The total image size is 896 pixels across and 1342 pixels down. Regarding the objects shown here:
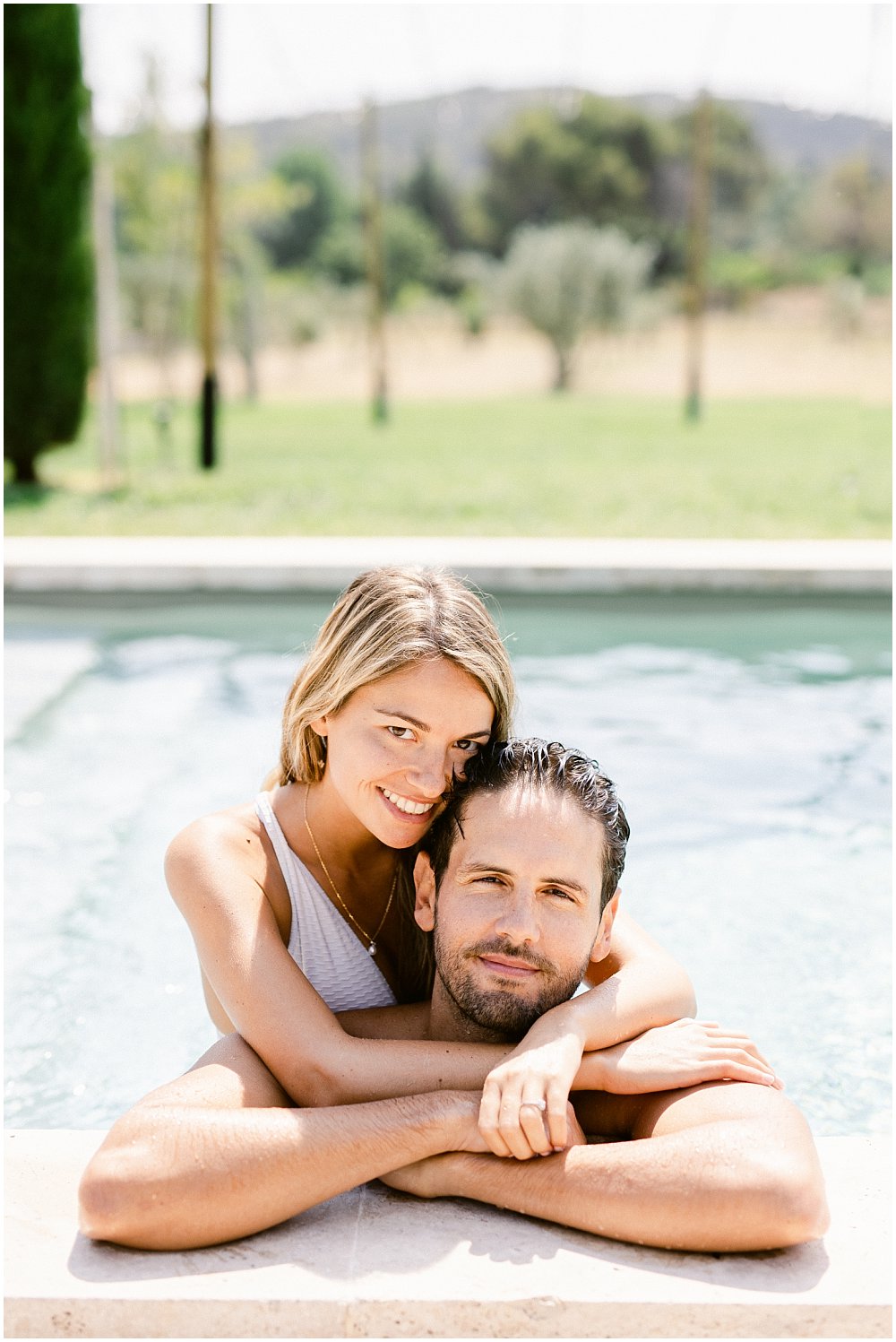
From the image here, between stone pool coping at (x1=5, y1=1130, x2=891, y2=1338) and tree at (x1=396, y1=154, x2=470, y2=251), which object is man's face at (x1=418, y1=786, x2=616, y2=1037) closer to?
stone pool coping at (x1=5, y1=1130, x2=891, y2=1338)

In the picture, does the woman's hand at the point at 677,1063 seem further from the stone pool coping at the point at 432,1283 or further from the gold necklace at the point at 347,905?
the gold necklace at the point at 347,905

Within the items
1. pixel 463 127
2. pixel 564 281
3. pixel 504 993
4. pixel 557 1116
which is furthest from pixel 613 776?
pixel 463 127

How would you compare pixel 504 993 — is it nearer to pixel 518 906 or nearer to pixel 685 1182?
pixel 518 906

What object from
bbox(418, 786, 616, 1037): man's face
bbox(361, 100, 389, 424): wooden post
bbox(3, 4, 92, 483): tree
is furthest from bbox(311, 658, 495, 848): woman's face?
bbox(361, 100, 389, 424): wooden post

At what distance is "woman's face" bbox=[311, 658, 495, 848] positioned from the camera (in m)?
2.28

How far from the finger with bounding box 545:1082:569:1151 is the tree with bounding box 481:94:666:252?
5083cm

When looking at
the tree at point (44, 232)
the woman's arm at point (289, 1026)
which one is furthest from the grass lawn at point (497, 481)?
the woman's arm at point (289, 1026)

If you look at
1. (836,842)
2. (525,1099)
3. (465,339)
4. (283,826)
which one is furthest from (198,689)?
(465,339)

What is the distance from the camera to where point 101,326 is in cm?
1138

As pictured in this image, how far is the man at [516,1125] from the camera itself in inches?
71.3

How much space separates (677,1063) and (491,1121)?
0.36m

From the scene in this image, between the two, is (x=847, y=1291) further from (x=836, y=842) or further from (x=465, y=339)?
(x=465, y=339)

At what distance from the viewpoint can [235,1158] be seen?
183cm

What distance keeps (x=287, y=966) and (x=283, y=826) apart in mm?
415
